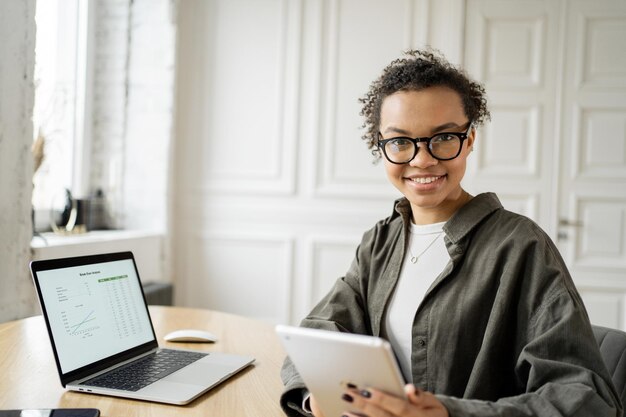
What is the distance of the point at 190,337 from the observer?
1.53 metres

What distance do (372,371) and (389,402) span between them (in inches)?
1.9

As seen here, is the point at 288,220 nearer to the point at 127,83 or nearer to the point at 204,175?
the point at 204,175

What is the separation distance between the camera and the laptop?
1.13 metres

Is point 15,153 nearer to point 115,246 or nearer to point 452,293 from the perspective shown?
point 115,246

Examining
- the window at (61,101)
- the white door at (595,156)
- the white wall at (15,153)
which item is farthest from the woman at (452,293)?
the white door at (595,156)

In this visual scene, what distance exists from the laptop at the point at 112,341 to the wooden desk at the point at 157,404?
0.08 ft

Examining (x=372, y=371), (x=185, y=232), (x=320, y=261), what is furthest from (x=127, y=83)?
(x=372, y=371)

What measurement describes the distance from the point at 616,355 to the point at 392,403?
61cm

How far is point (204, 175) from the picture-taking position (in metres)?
3.63

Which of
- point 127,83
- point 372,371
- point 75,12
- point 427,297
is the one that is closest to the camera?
point 372,371

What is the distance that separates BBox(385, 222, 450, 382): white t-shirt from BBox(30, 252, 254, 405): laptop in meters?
0.34

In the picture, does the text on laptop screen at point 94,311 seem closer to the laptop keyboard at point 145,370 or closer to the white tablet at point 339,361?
the laptop keyboard at point 145,370

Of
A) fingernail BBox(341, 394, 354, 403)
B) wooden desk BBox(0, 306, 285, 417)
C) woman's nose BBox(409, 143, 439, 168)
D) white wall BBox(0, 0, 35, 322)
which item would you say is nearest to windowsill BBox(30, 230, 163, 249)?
white wall BBox(0, 0, 35, 322)

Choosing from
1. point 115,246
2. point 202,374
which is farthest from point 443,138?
point 115,246
